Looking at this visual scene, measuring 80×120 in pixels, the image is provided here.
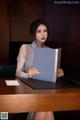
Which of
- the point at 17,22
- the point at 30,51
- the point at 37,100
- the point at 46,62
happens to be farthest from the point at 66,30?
the point at 37,100

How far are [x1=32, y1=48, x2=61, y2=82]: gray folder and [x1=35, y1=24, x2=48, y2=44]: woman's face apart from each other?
0.28m

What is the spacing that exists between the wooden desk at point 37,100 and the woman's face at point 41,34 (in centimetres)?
71

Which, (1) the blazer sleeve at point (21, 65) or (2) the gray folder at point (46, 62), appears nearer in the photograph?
(2) the gray folder at point (46, 62)

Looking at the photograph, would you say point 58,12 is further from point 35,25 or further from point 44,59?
point 44,59

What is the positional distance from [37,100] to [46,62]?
453 mm

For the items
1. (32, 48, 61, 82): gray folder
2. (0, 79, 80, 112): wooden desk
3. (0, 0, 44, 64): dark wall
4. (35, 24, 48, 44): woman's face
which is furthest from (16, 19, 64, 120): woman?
(0, 0, 44, 64): dark wall

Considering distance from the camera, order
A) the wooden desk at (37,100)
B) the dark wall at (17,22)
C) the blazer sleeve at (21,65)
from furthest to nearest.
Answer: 1. the dark wall at (17,22)
2. the blazer sleeve at (21,65)
3. the wooden desk at (37,100)

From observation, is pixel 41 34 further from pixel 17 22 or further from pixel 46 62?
pixel 17 22

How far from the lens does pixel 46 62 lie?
217 centimetres

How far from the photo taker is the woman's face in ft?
8.20

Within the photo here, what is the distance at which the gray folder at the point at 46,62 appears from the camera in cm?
212

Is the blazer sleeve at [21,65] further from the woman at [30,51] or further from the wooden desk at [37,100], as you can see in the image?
the wooden desk at [37,100]

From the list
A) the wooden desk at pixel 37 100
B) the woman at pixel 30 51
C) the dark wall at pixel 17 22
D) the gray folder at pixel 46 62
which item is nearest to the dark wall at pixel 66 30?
the dark wall at pixel 17 22

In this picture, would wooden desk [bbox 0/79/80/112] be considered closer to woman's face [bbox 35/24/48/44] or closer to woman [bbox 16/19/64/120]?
woman [bbox 16/19/64/120]
